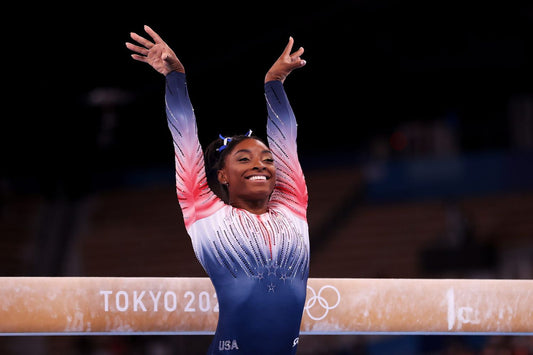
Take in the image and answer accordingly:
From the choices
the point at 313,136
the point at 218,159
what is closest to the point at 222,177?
the point at 218,159

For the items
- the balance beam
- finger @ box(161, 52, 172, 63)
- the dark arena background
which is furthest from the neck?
the dark arena background

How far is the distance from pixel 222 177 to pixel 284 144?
39cm

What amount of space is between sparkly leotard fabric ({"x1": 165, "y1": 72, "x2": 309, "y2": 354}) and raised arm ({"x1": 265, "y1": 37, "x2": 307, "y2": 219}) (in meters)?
0.09

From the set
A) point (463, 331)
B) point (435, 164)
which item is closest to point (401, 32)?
point (435, 164)

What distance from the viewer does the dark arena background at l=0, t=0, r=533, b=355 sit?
10.8 m

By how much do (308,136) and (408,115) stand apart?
2.12 meters

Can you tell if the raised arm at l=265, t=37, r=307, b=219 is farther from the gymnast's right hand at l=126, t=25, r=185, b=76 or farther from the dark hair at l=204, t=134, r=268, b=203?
the gymnast's right hand at l=126, t=25, r=185, b=76

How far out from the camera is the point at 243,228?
11.7ft

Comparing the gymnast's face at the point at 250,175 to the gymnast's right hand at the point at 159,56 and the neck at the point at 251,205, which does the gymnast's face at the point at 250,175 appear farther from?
the gymnast's right hand at the point at 159,56

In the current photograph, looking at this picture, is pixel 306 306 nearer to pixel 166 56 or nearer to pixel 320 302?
pixel 320 302

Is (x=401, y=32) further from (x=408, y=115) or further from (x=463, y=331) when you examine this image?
(x=463, y=331)

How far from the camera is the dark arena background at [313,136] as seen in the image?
10836 mm

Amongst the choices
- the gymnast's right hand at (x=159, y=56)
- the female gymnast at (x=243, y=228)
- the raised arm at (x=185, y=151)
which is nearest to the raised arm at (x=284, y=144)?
the female gymnast at (x=243, y=228)

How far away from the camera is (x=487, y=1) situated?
10.8 metres
